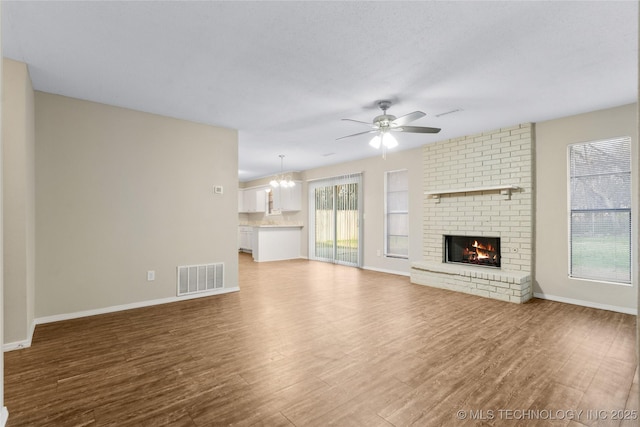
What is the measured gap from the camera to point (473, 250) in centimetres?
546

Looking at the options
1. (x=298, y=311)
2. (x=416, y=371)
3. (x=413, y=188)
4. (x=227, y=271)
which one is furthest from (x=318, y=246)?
(x=416, y=371)

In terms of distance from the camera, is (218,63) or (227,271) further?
(227,271)

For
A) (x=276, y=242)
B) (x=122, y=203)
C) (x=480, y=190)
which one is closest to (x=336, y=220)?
(x=276, y=242)

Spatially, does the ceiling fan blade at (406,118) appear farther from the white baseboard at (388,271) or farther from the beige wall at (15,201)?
the beige wall at (15,201)

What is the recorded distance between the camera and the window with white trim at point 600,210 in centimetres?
395

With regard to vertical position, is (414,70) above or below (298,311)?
above

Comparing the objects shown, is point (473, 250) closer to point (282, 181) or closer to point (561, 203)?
point (561, 203)

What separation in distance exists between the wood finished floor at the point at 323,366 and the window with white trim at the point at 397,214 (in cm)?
254

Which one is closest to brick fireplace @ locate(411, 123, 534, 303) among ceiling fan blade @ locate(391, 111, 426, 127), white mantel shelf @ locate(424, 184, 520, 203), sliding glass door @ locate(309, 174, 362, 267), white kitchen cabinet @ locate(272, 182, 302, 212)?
white mantel shelf @ locate(424, 184, 520, 203)

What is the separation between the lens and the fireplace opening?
5.17m

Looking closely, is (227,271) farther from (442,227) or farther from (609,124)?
(609,124)

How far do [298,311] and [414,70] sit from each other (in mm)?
3073

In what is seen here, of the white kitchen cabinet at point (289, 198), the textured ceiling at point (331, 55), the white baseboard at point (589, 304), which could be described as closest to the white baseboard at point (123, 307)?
the textured ceiling at point (331, 55)

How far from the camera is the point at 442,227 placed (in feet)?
18.7
